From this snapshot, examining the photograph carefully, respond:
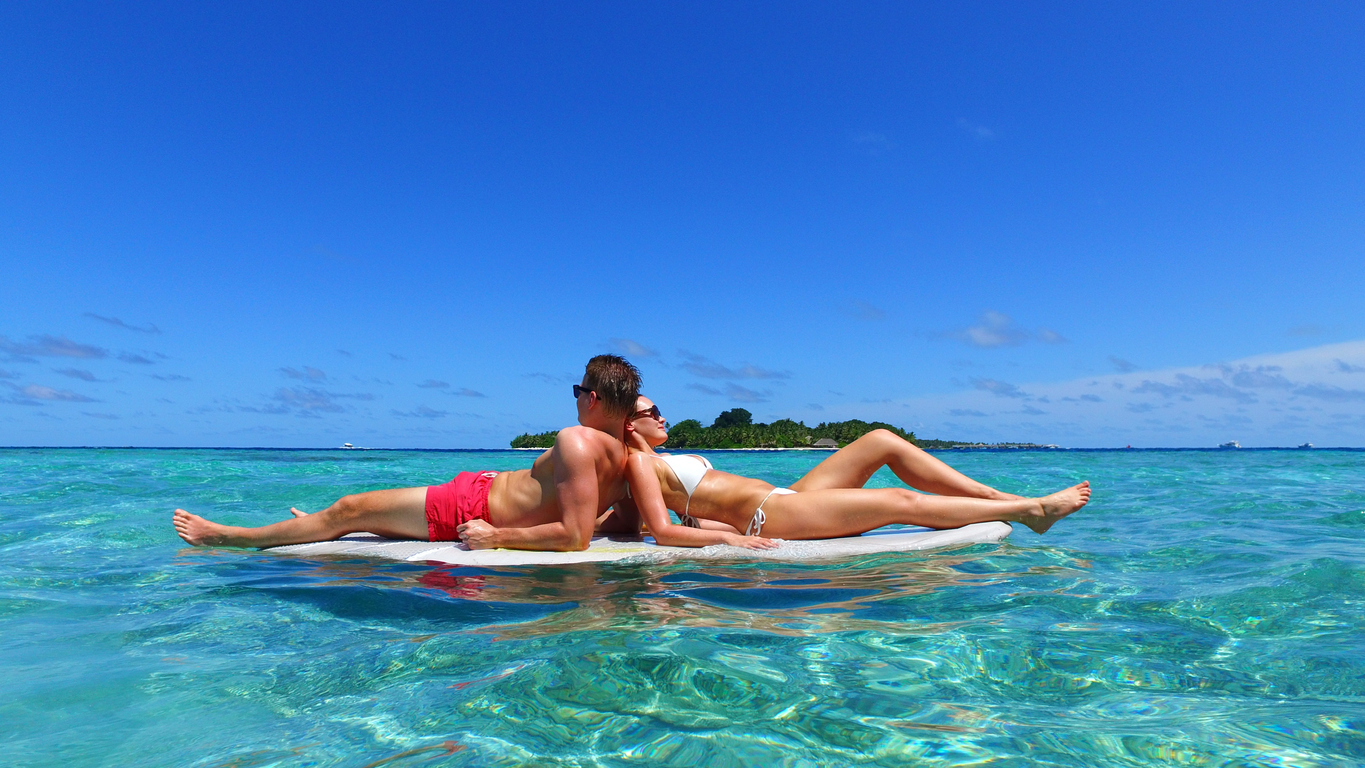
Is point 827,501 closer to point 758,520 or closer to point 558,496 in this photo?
point 758,520

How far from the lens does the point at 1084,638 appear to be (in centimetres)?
339

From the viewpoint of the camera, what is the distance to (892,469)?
6.08 m

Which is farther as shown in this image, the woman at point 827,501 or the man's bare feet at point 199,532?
the man's bare feet at point 199,532

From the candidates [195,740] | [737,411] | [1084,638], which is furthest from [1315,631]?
[737,411]

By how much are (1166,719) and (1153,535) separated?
5.70m

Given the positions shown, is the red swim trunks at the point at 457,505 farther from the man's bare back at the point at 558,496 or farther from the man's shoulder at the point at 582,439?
the man's shoulder at the point at 582,439

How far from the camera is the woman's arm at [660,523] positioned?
536 centimetres

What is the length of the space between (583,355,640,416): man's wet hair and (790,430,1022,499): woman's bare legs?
1.67 meters

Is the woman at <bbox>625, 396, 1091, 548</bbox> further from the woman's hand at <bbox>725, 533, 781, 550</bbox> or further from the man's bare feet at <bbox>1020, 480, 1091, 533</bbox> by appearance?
the woman's hand at <bbox>725, 533, 781, 550</bbox>

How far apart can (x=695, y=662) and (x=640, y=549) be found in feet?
8.80

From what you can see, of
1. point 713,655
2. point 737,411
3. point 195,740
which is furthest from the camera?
point 737,411

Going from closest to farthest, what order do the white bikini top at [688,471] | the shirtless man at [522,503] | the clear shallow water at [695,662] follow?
the clear shallow water at [695,662], the shirtless man at [522,503], the white bikini top at [688,471]

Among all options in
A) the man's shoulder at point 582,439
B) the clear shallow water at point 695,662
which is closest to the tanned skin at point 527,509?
the man's shoulder at point 582,439

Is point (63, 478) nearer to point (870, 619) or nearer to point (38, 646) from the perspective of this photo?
point (38, 646)
